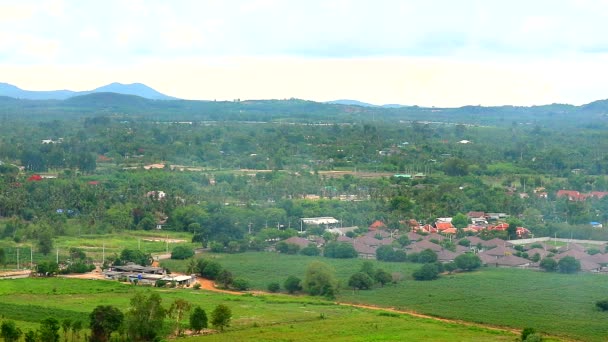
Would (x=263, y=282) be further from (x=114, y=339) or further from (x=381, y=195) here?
(x=381, y=195)

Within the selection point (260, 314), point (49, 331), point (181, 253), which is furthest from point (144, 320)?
point (181, 253)

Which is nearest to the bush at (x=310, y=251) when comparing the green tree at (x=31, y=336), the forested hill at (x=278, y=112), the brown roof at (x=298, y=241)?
the brown roof at (x=298, y=241)

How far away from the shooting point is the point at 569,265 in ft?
112

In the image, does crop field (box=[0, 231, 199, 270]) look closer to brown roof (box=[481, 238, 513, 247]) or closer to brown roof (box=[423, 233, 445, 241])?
brown roof (box=[423, 233, 445, 241])

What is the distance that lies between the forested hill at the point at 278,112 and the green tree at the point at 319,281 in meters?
86.5

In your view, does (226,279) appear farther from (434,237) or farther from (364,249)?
(434,237)

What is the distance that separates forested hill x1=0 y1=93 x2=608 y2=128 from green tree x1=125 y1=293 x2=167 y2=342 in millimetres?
93618

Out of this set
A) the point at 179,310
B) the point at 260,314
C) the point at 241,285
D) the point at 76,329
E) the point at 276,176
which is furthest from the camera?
the point at 276,176

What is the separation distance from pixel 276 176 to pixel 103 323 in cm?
3627

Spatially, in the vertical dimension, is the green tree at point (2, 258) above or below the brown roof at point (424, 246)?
below

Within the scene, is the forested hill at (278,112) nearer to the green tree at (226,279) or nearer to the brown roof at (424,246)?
the brown roof at (424,246)

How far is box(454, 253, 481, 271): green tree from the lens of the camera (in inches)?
1373

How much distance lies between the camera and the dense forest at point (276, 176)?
45.0 meters

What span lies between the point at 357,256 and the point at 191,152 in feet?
128
